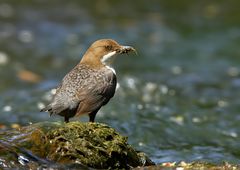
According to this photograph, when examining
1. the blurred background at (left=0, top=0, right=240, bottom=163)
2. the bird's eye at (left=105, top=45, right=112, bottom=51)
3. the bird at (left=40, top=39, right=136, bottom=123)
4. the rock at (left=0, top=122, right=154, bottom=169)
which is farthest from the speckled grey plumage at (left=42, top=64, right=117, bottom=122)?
the blurred background at (left=0, top=0, right=240, bottom=163)

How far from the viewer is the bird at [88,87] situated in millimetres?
5961

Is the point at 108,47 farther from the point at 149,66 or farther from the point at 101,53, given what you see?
the point at 149,66

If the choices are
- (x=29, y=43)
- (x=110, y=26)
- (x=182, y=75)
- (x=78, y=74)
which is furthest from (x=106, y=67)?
(x=110, y=26)

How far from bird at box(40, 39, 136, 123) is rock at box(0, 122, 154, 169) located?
75cm

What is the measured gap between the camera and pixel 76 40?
43.9 feet

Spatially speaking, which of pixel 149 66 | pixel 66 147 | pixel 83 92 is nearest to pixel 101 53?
pixel 83 92

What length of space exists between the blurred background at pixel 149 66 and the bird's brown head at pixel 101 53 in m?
1.02

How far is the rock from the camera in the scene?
4.81 meters

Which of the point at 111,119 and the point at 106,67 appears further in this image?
the point at 111,119

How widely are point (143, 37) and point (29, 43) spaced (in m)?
2.43

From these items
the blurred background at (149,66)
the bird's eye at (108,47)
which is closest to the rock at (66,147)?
the blurred background at (149,66)

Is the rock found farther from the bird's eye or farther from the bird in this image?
the bird's eye

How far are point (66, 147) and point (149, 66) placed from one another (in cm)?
698

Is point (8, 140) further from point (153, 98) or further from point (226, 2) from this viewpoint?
point (226, 2)
